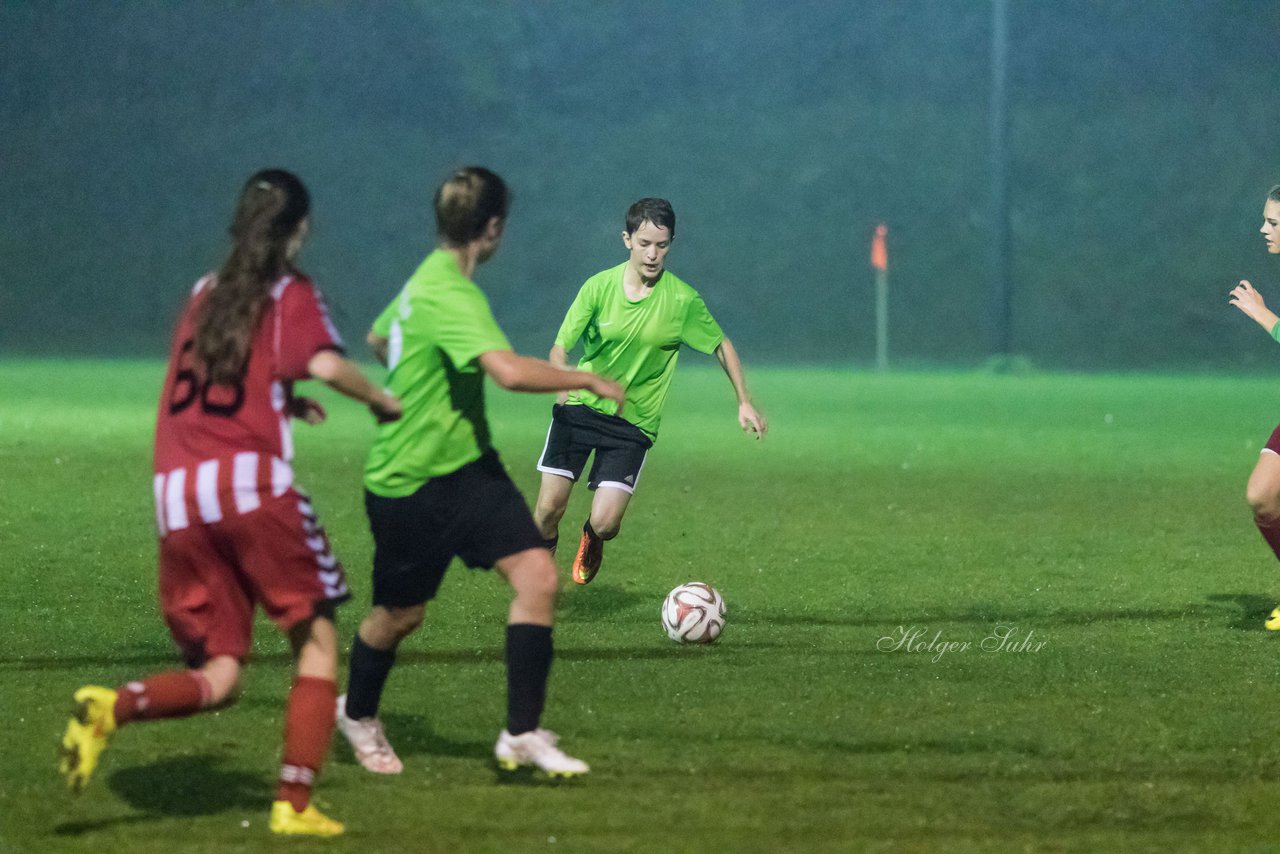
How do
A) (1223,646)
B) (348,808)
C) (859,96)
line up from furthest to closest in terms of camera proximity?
(859,96), (1223,646), (348,808)

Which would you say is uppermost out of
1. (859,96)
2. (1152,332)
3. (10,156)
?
(859,96)

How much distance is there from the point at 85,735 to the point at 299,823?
515 millimetres

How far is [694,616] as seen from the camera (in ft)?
22.0

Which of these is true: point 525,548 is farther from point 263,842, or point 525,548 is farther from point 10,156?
point 10,156

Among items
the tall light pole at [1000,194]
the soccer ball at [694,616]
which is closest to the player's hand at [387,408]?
the soccer ball at [694,616]

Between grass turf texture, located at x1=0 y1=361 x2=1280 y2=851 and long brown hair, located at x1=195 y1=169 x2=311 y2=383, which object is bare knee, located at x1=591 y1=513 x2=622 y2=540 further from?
long brown hair, located at x1=195 y1=169 x2=311 y2=383

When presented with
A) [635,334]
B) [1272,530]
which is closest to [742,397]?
[635,334]

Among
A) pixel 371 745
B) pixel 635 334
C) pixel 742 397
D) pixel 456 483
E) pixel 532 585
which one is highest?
pixel 635 334

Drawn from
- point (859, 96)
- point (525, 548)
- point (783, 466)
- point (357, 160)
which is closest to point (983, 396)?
point (783, 466)

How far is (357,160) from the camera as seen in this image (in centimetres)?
3666

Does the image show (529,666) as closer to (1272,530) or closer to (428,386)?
(428,386)

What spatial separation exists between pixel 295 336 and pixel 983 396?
66.6ft

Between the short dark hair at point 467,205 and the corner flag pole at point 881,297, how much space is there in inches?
994

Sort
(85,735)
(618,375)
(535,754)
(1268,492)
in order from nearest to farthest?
1. (85,735)
2. (535,754)
3. (1268,492)
4. (618,375)
